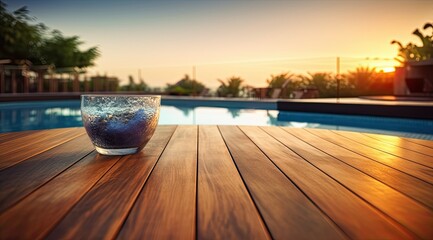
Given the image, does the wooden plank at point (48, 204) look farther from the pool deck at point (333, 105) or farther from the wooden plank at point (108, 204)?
the pool deck at point (333, 105)

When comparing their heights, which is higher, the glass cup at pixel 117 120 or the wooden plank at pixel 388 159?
the glass cup at pixel 117 120

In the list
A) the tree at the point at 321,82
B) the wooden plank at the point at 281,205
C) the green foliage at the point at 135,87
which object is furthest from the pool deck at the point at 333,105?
the wooden plank at the point at 281,205

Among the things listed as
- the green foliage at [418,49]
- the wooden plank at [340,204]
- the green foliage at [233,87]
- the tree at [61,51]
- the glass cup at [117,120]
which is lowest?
the wooden plank at [340,204]

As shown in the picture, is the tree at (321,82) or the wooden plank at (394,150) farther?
the tree at (321,82)

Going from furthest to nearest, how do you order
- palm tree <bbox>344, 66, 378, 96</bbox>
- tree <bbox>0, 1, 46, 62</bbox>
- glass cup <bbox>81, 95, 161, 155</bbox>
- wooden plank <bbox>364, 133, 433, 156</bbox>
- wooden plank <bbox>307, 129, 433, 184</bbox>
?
tree <bbox>0, 1, 46, 62</bbox> → palm tree <bbox>344, 66, 378, 96</bbox> → wooden plank <bbox>364, 133, 433, 156</bbox> → glass cup <bbox>81, 95, 161, 155</bbox> → wooden plank <bbox>307, 129, 433, 184</bbox>

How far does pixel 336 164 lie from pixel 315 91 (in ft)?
27.2

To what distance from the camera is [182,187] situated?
33.6 inches

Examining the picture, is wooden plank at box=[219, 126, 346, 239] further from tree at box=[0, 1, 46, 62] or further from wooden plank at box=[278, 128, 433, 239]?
tree at box=[0, 1, 46, 62]

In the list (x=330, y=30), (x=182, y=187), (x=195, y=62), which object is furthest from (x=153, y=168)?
(x=195, y=62)

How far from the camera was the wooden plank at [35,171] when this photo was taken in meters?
0.80

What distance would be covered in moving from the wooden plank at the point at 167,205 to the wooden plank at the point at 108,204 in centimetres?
2

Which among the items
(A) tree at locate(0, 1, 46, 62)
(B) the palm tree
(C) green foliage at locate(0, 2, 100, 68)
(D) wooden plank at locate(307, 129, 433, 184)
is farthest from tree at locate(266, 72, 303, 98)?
(A) tree at locate(0, 1, 46, 62)

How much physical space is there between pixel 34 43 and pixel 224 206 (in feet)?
47.1

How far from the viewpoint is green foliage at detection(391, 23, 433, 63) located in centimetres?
891
